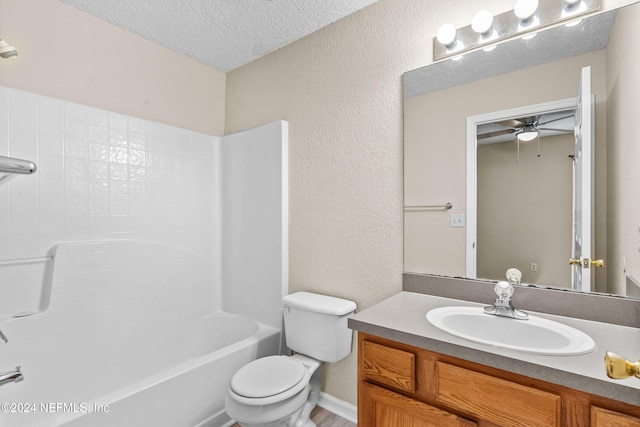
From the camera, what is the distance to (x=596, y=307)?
1.21 m

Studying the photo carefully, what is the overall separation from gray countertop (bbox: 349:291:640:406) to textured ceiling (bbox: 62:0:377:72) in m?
1.76

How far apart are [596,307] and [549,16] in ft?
3.97

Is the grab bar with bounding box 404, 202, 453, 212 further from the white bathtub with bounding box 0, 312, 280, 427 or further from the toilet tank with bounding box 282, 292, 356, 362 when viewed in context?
the white bathtub with bounding box 0, 312, 280, 427

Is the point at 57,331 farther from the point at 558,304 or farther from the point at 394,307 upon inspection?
the point at 558,304

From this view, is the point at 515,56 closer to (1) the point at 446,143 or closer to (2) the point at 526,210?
(1) the point at 446,143

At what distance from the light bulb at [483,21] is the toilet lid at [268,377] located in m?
1.88

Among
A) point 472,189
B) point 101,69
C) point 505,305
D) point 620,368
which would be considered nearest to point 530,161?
point 472,189

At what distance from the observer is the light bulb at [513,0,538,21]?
1.33 metres

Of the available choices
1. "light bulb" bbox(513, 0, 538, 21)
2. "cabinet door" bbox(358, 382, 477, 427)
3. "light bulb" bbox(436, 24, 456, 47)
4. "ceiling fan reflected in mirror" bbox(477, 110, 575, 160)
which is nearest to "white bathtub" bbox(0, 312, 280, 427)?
"cabinet door" bbox(358, 382, 477, 427)

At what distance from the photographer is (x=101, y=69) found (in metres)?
2.05

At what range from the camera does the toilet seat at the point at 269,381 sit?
4.65 ft

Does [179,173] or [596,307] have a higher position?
[179,173]

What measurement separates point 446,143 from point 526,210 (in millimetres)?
487

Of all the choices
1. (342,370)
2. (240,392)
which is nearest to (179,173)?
(240,392)
